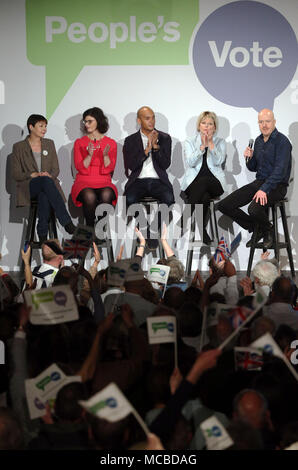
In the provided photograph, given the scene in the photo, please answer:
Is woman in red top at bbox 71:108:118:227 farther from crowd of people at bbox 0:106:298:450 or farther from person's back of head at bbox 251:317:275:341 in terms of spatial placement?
person's back of head at bbox 251:317:275:341

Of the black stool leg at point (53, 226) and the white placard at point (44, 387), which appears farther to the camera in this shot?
the black stool leg at point (53, 226)

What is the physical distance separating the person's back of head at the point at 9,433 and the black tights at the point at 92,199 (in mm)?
3621

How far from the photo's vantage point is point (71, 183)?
5883 mm

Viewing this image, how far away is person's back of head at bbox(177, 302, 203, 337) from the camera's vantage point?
2.54m

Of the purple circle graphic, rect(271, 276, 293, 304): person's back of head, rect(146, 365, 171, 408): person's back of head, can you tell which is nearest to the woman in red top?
rect(271, 276, 293, 304): person's back of head

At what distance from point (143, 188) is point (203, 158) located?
57cm

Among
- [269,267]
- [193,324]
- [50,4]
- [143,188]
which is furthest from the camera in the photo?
[50,4]

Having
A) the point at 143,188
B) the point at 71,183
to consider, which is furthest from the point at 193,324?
the point at 71,183

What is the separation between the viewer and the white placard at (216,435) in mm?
1534

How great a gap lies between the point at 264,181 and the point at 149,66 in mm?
1469

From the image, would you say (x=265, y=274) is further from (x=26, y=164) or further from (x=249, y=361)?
(x=26, y=164)

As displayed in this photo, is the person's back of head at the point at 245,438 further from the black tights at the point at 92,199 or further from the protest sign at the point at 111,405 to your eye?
the black tights at the point at 92,199

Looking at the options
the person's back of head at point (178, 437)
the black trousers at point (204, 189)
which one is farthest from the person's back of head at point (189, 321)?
the black trousers at point (204, 189)

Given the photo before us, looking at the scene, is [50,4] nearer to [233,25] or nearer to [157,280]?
[233,25]
